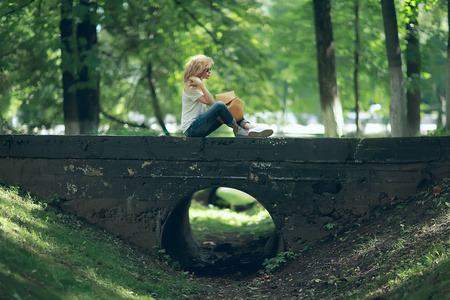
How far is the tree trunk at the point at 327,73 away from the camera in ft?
36.3

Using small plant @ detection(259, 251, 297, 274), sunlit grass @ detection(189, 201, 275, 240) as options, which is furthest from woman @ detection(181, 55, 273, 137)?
sunlit grass @ detection(189, 201, 275, 240)

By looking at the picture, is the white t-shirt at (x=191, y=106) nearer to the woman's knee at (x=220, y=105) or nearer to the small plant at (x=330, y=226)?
the woman's knee at (x=220, y=105)

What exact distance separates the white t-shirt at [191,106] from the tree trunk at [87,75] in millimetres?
3981

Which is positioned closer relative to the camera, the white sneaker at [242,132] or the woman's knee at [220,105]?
the woman's knee at [220,105]

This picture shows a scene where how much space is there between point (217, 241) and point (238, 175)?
3.27 metres

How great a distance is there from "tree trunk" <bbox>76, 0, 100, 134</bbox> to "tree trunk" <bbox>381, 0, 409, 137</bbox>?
240 inches

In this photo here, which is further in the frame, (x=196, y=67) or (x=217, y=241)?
(x=217, y=241)

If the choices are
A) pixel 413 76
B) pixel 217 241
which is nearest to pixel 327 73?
pixel 413 76

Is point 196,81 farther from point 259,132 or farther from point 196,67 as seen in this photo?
point 259,132

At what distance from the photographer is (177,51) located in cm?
1475

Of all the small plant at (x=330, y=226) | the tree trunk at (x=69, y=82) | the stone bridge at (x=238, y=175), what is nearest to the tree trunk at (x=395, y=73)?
the stone bridge at (x=238, y=175)

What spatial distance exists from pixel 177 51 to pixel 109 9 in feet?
9.87

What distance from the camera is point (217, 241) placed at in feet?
35.8

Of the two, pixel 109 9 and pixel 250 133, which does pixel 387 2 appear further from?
pixel 109 9
